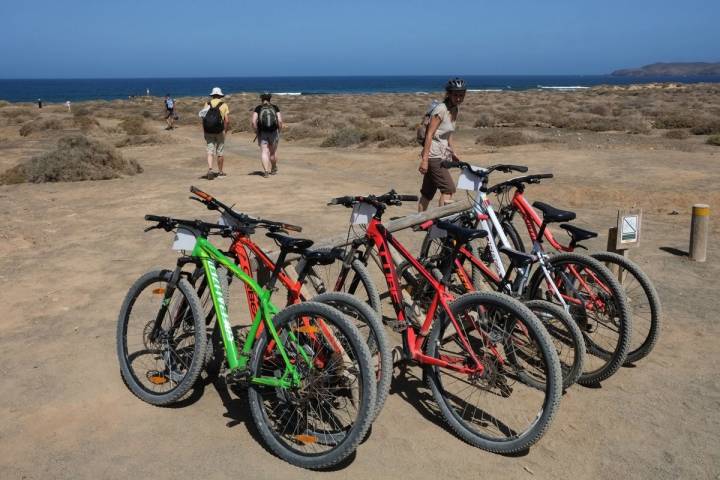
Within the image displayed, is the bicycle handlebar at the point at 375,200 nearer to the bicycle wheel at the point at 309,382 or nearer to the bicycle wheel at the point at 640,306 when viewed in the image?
the bicycle wheel at the point at 309,382

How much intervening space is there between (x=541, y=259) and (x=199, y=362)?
7.39 feet

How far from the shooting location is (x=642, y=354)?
462 centimetres

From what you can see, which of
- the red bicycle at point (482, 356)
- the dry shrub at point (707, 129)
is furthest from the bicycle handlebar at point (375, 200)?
the dry shrub at point (707, 129)

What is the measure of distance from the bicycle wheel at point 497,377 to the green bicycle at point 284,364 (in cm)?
58

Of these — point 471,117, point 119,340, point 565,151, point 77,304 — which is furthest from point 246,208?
point 471,117

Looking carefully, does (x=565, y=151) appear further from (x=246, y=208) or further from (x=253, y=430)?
(x=253, y=430)

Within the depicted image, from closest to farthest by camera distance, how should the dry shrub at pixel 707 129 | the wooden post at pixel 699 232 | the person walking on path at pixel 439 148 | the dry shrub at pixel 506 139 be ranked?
the wooden post at pixel 699 232, the person walking on path at pixel 439 148, the dry shrub at pixel 506 139, the dry shrub at pixel 707 129

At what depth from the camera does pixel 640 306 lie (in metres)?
5.40

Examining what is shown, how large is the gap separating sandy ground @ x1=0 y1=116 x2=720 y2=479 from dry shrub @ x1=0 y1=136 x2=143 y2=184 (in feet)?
11.8

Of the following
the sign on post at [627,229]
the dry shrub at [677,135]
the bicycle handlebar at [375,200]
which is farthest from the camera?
the dry shrub at [677,135]

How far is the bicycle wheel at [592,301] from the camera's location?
4191mm

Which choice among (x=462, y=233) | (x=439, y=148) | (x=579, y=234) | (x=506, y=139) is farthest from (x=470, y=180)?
(x=506, y=139)

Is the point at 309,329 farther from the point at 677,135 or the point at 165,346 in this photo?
the point at 677,135

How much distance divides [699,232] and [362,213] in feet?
15.0
